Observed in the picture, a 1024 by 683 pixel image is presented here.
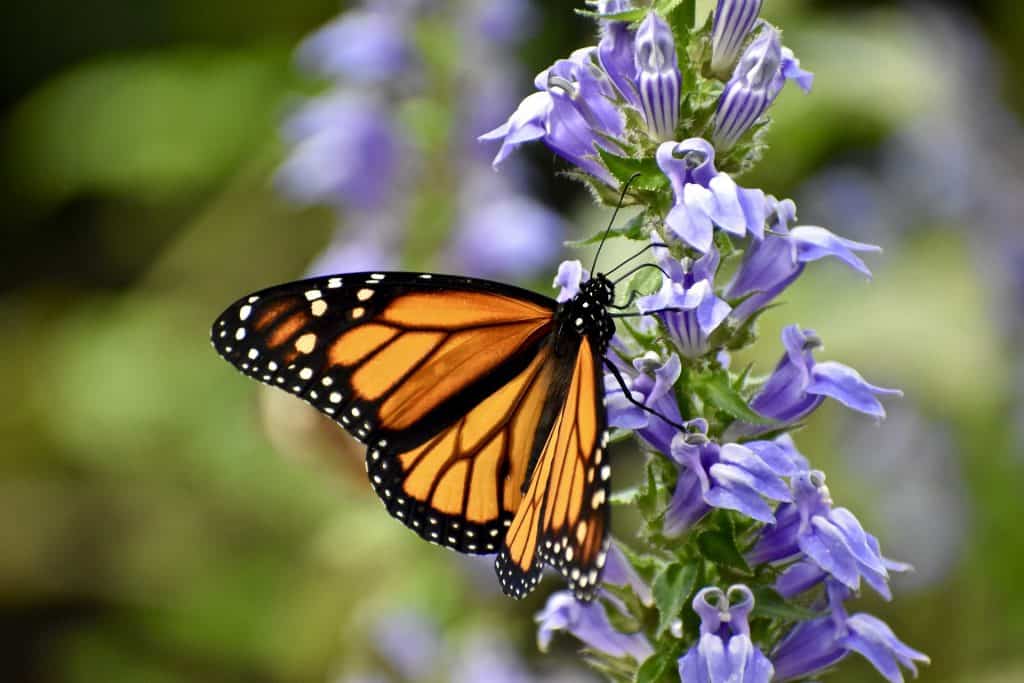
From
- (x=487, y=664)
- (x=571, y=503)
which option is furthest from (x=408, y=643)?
(x=571, y=503)

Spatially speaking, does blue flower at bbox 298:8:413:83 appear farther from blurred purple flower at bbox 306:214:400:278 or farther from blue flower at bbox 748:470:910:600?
blue flower at bbox 748:470:910:600

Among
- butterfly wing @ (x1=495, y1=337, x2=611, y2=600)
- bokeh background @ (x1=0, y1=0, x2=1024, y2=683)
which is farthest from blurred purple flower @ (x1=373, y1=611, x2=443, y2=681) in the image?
butterfly wing @ (x1=495, y1=337, x2=611, y2=600)

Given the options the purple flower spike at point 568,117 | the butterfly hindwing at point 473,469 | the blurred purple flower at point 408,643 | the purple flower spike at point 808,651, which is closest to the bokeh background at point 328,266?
the blurred purple flower at point 408,643

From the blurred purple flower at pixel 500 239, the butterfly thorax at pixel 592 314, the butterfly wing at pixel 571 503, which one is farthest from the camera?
the blurred purple flower at pixel 500 239

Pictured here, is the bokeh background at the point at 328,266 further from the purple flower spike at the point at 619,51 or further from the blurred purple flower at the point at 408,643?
the purple flower spike at the point at 619,51

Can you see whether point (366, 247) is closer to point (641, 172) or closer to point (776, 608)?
point (641, 172)

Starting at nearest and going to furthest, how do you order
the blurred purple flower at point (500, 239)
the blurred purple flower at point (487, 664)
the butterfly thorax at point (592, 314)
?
1. the butterfly thorax at point (592, 314)
2. the blurred purple flower at point (487, 664)
3. the blurred purple flower at point (500, 239)

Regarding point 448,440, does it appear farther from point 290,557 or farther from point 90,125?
point 90,125

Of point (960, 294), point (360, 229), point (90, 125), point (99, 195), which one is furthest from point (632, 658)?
point (99, 195)
